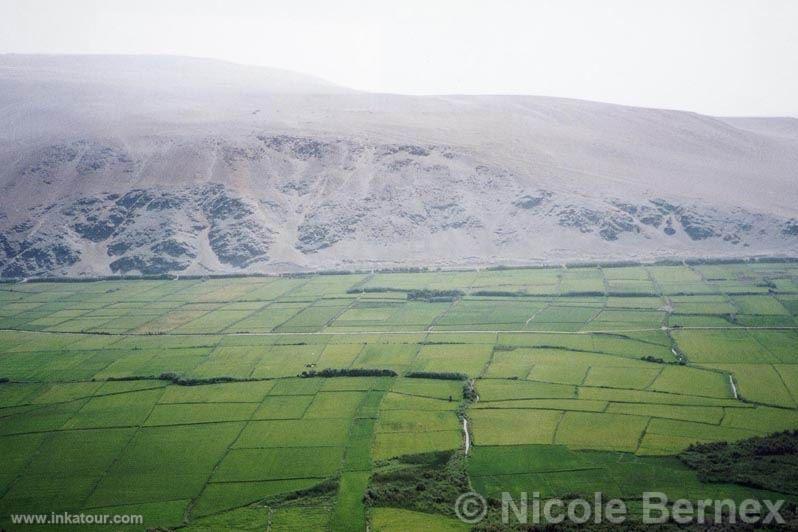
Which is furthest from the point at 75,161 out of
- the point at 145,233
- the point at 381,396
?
the point at 381,396

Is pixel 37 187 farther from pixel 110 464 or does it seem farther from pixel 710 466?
pixel 710 466

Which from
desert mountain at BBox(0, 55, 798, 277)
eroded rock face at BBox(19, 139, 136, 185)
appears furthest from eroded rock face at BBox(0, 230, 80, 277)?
eroded rock face at BBox(19, 139, 136, 185)

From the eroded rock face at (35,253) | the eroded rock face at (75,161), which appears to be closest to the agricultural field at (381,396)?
the eroded rock face at (35,253)

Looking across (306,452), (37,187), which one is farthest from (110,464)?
(37,187)

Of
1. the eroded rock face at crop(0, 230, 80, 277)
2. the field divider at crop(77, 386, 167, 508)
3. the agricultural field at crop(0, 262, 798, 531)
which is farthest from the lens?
the eroded rock face at crop(0, 230, 80, 277)

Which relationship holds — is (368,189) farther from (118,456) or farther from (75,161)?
(118,456)

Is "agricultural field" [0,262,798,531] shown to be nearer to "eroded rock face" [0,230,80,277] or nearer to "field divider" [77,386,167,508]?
"field divider" [77,386,167,508]
